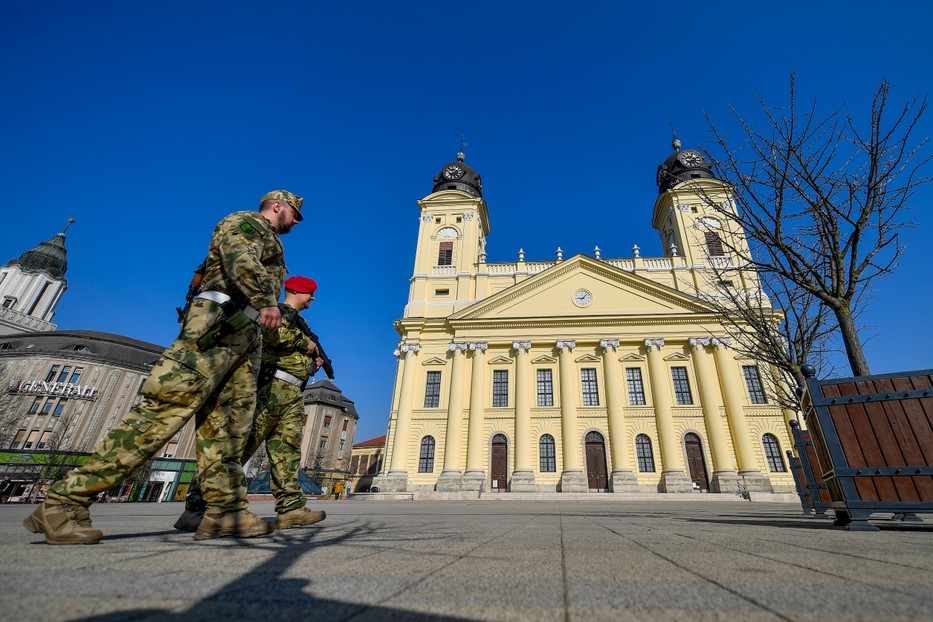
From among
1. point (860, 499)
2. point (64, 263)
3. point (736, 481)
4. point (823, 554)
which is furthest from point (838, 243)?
point (64, 263)

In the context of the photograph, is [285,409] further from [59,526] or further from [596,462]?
[596,462]

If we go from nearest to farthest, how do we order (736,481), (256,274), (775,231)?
(256,274) < (775,231) < (736,481)

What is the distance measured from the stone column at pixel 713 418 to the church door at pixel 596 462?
5102mm

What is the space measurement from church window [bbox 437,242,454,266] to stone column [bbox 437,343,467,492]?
725 centimetres

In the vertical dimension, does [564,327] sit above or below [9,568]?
above

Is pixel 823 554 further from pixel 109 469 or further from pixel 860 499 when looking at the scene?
pixel 109 469

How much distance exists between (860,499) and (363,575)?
181 inches

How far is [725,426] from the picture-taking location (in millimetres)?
21031

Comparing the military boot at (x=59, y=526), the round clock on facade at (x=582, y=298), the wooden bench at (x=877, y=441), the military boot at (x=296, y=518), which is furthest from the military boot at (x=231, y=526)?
the round clock on facade at (x=582, y=298)

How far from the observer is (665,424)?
20922 mm

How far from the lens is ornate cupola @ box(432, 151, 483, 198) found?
33.6 meters

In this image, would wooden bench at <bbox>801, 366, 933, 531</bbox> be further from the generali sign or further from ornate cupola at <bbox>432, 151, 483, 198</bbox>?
the generali sign

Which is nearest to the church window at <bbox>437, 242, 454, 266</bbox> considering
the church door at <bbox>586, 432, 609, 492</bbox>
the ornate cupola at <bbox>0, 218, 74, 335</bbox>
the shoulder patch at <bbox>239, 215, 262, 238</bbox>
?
the church door at <bbox>586, 432, 609, 492</bbox>

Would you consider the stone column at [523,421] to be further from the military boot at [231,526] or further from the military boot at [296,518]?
the military boot at [231,526]
